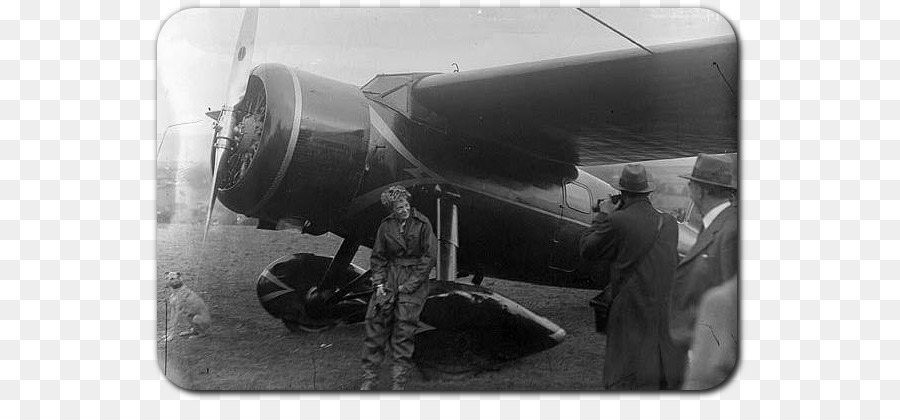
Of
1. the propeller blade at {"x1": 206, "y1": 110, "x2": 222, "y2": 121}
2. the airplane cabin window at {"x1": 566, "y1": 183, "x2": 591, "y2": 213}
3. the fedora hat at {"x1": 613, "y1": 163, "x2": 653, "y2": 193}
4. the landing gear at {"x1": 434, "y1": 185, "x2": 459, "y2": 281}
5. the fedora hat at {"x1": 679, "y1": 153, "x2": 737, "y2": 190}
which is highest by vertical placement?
the fedora hat at {"x1": 679, "y1": 153, "x2": 737, "y2": 190}

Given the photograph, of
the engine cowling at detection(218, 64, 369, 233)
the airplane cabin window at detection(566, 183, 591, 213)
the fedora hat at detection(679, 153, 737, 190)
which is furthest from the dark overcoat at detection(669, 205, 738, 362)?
the engine cowling at detection(218, 64, 369, 233)

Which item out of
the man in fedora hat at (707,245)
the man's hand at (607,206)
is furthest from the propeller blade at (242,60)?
the man in fedora hat at (707,245)

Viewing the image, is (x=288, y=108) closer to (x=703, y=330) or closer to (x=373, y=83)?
(x=373, y=83)

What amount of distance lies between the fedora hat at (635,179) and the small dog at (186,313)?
1.72m

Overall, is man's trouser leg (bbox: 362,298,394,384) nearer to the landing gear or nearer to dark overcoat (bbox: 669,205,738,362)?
the landing gear

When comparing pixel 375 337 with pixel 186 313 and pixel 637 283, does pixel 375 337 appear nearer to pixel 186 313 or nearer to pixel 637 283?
pixel 186 313

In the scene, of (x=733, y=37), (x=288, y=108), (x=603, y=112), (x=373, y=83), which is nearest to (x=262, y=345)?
(x=288, y=108)

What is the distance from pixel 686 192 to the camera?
254 cm

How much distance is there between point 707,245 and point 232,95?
1.93 metres

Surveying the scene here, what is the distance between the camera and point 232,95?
8.23 feet

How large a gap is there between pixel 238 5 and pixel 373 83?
1.95 feet

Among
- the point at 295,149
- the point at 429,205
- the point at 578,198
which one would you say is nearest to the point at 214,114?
the point at 295,149

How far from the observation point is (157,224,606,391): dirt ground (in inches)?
99.6

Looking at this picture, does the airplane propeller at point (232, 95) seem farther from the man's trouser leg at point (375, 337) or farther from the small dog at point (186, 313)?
the man's trouser leg at point (375, 337)
